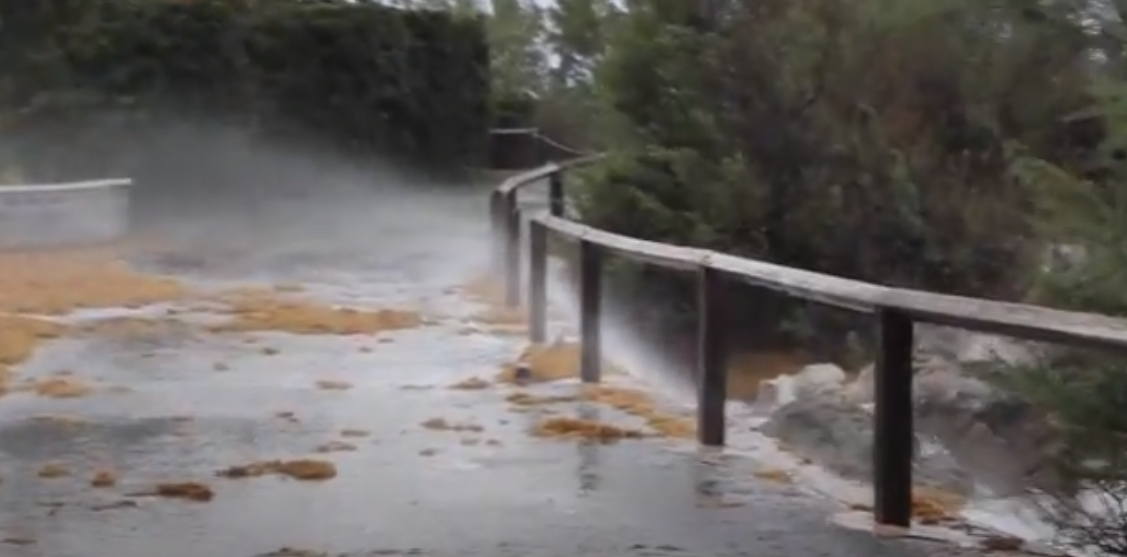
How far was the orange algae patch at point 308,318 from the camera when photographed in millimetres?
13602

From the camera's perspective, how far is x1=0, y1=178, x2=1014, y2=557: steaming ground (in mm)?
6773

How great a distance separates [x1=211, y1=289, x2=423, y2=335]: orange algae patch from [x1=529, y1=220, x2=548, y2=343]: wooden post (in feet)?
4.23

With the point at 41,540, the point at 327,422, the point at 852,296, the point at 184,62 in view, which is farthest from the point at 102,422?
the point at 184,62

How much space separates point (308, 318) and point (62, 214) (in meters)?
8.43

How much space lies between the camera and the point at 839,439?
898 cm

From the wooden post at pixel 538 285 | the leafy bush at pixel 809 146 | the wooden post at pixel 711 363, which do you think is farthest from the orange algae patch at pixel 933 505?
the wooden post at pixel 538 285

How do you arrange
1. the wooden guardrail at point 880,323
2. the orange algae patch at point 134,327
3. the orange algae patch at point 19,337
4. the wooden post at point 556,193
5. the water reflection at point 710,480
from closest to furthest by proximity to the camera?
1. the wooden guardrail at point 880,323
2. the water reflection at point 710,480
3. the orange algae patch at point 19,337
4. the orange algae patch at point 134,327
5. the wooden post at point 556,193

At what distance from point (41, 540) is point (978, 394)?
4.27 m

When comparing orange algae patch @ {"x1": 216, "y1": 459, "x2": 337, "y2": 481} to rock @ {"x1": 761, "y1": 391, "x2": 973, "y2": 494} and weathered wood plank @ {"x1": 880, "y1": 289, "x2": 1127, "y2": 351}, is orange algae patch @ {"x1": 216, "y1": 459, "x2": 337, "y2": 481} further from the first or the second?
weathered wood plank @ {"x1": 880, "y1": 289, "x2": 1127, "y2": 351}

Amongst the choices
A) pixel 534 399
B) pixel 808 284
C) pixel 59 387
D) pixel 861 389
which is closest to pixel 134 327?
pixel 59 387

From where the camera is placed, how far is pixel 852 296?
704cm

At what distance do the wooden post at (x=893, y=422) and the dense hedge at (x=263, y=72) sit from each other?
2023 centimetres

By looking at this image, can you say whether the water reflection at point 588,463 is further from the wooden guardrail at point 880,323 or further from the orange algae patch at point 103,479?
the orange algae patch at point 103,479

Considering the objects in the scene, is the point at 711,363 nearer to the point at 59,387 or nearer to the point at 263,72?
the point at 59,387
